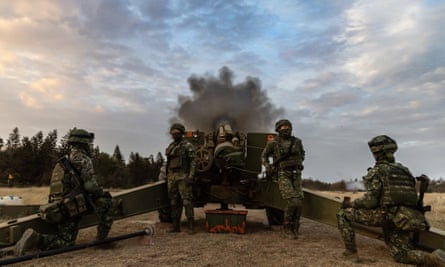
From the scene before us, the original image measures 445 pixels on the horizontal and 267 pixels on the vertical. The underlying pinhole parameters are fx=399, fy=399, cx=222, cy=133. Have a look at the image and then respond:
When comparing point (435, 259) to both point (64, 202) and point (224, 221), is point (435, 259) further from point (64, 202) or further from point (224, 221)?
point (64, 202)

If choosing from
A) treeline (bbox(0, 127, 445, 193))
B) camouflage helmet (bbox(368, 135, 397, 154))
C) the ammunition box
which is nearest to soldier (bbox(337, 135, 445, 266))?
camouflage helmet (bbox(368, 135, 397, 154))

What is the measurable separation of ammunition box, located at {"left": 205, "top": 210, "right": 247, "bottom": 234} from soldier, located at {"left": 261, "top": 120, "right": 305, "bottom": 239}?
87cm

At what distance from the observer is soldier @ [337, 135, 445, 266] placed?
193 inches

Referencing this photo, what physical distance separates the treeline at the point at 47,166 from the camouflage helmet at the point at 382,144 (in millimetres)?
37111

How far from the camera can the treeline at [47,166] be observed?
46.7m

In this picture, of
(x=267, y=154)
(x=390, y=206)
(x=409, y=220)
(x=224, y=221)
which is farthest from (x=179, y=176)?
(x=409, y=220)

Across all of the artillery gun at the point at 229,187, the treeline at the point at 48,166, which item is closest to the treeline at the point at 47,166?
the treeline at the point at 48,166

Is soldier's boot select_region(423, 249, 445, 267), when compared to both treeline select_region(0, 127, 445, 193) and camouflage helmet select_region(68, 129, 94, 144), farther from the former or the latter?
treeline select_region(0, 127, 445, 193)

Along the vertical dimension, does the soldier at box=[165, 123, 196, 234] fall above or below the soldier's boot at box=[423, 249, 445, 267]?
above

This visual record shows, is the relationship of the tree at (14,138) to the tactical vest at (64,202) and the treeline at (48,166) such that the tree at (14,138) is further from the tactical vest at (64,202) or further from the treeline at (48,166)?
the tactical vest at (64,202)

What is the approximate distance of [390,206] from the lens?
500 cm

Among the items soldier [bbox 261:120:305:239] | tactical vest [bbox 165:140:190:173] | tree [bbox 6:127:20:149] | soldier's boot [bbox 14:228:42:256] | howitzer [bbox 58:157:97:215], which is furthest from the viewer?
tree [bbox 6:127:20:149]

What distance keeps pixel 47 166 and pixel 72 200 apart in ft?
155

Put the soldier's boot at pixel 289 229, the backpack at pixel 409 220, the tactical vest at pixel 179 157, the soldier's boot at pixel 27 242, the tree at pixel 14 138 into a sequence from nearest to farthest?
the backpack at pixel 409 220 < the soldier's boot at pixel 27 242 < the soldier's boot at pixel 289 229 < the tactical vest at pixel 179 157 < the tree at pixel 14 138
